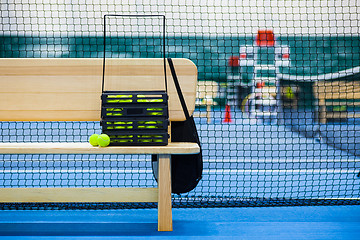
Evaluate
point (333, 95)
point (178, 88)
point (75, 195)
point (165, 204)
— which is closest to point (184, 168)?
point (165, 204)

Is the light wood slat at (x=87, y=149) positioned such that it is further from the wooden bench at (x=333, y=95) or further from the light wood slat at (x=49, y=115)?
the wooden bench at (x=333, y=95)

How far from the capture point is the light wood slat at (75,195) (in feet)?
6.54

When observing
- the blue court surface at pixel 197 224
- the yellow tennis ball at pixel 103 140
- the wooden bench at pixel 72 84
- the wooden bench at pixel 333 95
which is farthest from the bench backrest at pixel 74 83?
the wooden bench at pixel 333 95

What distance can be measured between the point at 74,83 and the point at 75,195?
63 centimetres

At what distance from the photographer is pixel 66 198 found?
78.6 inches

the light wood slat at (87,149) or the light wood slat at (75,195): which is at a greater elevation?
the light wood slat at (87,149)

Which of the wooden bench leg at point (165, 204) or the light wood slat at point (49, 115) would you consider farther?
the light wood slat at point (49, 115)

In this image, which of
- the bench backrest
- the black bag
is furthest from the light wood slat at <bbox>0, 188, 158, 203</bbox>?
the bench backrest

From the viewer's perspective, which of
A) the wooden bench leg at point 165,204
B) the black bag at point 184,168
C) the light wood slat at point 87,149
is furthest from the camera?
the black bag at point 184,168

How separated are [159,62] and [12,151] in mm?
880

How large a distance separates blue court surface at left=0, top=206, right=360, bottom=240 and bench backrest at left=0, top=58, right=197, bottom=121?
1.78ft

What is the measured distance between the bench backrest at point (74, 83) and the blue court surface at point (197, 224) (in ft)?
1.78

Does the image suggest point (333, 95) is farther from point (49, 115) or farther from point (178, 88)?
point (49, 115)

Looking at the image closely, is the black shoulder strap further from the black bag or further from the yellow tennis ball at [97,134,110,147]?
the yellow tennis ball at [97,134,110,147]
